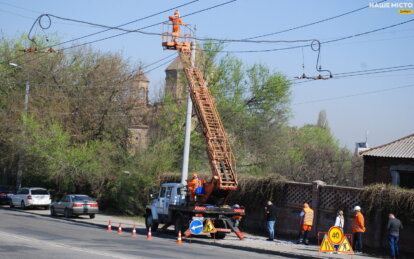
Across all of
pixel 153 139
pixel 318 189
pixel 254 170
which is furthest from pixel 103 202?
pixel 318 189

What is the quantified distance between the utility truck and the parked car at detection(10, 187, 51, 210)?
15052 millimetres

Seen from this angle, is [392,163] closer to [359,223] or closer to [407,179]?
[407,179]

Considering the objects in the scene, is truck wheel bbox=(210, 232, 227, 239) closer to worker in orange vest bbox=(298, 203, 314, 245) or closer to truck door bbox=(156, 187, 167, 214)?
truck door bbox=(156, 187, 167, 214)

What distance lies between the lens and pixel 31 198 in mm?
38062

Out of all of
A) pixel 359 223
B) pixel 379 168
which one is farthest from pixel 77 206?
pixel 359 223

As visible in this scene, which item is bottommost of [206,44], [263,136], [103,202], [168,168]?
[103,202]

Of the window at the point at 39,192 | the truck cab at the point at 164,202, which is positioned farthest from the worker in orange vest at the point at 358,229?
the window at the point at 39,192

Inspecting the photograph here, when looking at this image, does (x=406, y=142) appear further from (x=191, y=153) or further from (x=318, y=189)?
(x=191, y=153)

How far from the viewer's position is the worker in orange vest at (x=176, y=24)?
26.5m

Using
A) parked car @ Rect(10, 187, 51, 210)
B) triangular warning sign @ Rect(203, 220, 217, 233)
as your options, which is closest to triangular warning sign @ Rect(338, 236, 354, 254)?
triangular warning sign @ Rect(203, 220, 217, 233)

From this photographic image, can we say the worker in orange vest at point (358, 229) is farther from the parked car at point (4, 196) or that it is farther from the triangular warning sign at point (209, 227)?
the parked car at point (4, 196)

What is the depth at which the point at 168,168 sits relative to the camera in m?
33.4

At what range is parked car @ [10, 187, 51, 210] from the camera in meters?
38.1

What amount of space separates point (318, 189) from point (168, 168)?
12.4 metres
